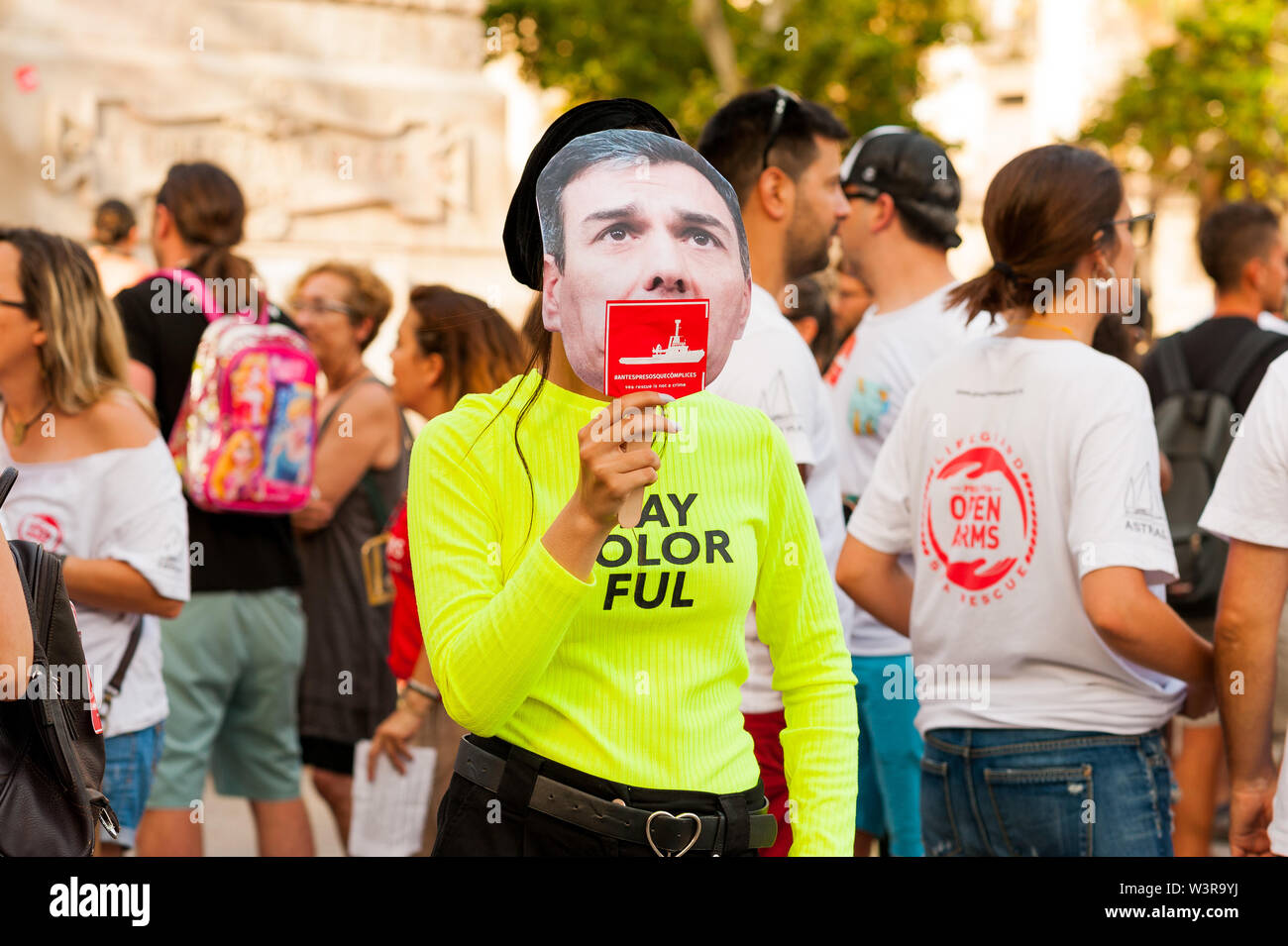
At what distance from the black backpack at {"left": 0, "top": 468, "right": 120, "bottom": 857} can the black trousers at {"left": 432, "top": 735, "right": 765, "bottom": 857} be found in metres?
0.61

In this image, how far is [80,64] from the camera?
10.8m

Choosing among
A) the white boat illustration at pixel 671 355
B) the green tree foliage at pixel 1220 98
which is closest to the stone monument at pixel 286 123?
the white boat illustration at pixel 671 355

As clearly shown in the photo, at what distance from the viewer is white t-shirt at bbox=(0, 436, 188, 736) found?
12.1ft

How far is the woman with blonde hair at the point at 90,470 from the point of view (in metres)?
3.65

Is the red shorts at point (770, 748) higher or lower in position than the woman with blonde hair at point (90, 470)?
lower

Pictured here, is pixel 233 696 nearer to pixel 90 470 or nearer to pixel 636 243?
pixel 90 470

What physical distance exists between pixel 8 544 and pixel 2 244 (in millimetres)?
1347

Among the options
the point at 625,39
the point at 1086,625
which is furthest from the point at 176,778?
the point at 625,39

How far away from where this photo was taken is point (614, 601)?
7.20 ft

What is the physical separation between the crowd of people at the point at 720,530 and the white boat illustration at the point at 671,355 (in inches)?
1.7

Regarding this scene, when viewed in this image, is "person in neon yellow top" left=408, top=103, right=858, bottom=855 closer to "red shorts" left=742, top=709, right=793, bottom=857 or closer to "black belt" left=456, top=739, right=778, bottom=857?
"black belt" left=456, top=739, right=778, bottom=857

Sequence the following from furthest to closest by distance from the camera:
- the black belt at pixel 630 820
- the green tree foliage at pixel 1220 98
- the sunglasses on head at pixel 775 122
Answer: the green tree foliage at pixel 1220 98 → the sunglasses on head at pixel 775 122 → the black belt at pixel 630 820

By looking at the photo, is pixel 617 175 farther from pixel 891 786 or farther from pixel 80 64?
pixel 80 64

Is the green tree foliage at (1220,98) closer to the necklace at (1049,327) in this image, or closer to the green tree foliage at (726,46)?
the green tree foliage at (726,46)
